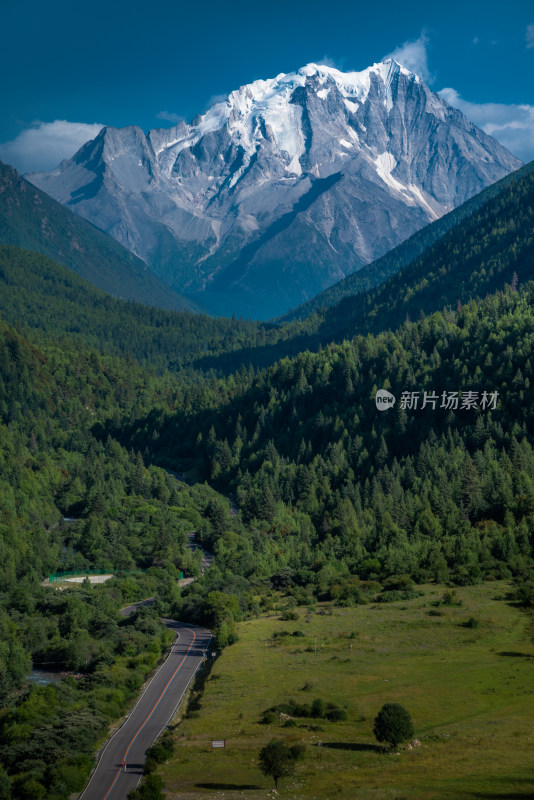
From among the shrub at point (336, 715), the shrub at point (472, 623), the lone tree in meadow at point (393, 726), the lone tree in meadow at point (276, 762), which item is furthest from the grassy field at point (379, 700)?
the lone tree in meadow at point (393, 726)

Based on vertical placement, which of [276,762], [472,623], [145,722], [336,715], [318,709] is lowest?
[145,722]

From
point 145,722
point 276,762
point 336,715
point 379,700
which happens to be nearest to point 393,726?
point 276,762

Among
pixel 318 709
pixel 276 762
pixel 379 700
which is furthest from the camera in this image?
pixel 379 700

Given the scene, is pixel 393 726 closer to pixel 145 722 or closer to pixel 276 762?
pixel 276 762

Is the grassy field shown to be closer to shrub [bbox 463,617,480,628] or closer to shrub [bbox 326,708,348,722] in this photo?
shrub [bbox 463,617,480,628]

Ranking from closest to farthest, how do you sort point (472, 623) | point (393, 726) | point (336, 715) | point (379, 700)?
1. point (393, 726)
2. point (336, 715)
3. point (379, 700)
4. point (472, 623)

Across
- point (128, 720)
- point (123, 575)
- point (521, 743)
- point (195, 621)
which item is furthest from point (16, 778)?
point (123, 575)

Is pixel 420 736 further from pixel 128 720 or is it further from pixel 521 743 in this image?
pixel 128 720
